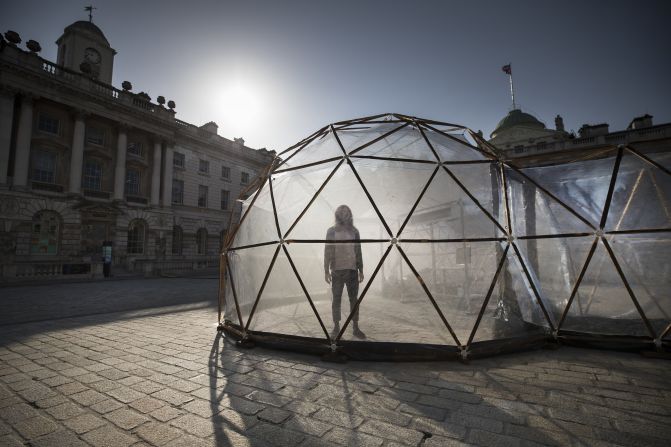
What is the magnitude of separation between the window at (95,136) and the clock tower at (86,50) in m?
5.47

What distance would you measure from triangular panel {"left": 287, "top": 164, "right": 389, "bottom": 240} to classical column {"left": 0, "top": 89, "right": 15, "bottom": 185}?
76.0 ft

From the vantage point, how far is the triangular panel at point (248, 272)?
497 cm

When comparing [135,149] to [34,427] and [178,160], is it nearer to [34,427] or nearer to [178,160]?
[178,160]

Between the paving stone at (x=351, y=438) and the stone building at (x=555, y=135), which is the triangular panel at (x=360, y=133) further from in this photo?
the stone building at (x=555, y=135)

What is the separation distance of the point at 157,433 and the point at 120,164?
1041 inches

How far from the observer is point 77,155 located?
20734mm

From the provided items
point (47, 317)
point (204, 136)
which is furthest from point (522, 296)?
point (204, 136)

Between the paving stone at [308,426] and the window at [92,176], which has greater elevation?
the window at [92,176]

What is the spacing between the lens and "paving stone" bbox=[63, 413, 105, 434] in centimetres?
226

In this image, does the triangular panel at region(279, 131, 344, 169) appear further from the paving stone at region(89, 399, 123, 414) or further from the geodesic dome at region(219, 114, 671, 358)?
the paving stone at region(89, 399, 123, 414)

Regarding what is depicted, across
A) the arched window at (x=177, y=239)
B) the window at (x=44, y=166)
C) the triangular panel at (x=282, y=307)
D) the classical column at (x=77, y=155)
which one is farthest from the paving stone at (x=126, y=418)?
the arched window at (x=177, y=239)

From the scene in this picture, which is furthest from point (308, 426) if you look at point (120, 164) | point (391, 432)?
point (120, 164)

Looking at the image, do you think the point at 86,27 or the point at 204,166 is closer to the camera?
the point at 86,27

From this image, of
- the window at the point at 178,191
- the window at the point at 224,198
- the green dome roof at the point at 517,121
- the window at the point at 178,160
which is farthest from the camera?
the green dome roof at the point at 517,121
